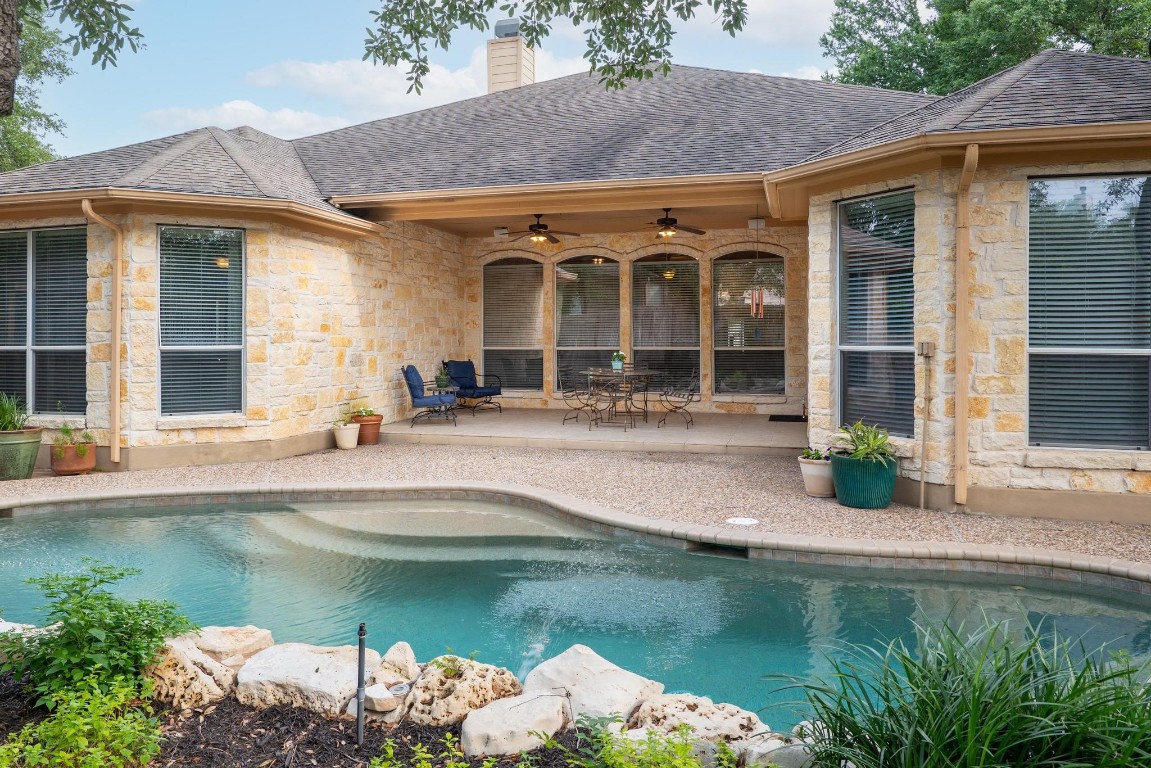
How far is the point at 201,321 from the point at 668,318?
6414 mm

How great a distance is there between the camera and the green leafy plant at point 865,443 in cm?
588

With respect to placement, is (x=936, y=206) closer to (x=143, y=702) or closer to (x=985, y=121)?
(x=985, y=121)

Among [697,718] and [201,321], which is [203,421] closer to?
[201,321]

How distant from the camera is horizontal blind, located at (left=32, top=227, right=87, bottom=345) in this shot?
7.82m

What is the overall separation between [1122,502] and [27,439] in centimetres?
915

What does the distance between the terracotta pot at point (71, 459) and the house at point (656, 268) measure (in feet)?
0.74

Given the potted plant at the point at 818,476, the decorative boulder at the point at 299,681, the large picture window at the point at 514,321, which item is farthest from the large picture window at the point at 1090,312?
the large picture window at the point at 514,321

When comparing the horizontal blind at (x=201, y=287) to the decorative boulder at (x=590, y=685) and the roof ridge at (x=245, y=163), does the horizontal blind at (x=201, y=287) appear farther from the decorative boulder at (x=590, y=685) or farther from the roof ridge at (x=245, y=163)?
the decorative boulder at (x=590, y=685)

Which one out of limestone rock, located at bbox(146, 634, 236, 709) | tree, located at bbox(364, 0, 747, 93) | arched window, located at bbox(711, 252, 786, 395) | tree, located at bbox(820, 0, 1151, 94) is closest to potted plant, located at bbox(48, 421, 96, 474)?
tree, located at bbox(364, 0, 747, 93)

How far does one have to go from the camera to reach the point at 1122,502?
5434 millimetres

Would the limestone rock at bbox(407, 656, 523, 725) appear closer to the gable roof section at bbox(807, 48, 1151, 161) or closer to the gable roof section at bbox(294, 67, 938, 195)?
the gable roof section at bbox(807, 48, 1151, 161)

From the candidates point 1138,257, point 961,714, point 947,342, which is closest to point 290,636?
point 961,714

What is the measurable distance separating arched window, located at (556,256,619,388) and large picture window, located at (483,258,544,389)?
33cm

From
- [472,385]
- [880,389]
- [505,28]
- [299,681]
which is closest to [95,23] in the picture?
[299,681]
